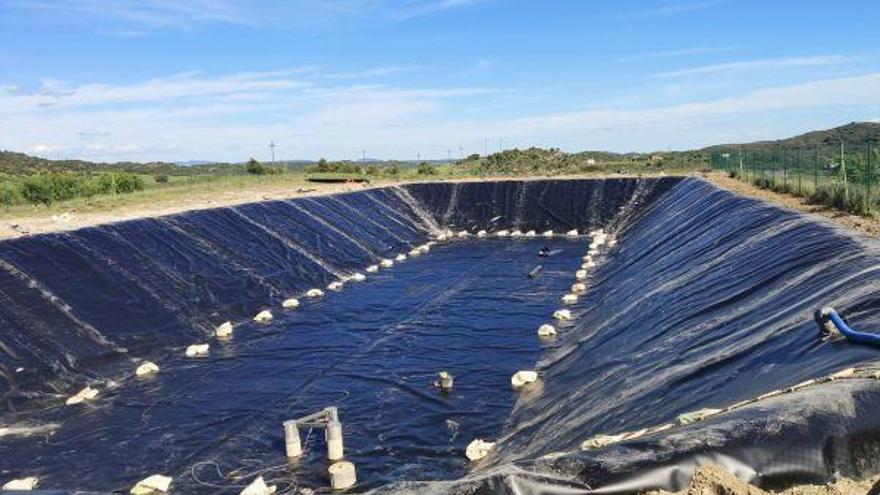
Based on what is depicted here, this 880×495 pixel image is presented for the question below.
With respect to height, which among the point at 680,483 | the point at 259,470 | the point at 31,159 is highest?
the point at 31,159

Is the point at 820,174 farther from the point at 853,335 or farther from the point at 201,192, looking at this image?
the point at 201,192

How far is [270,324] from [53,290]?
14.3ft

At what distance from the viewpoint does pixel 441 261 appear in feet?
81.1

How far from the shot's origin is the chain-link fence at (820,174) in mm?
14180

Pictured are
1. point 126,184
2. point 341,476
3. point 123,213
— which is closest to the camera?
point 341,476

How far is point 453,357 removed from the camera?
13.1 m

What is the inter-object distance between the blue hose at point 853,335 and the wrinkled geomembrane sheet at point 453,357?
172 millimetres

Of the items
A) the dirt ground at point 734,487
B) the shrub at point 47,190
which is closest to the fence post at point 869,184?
the dirt ground at point 734,487

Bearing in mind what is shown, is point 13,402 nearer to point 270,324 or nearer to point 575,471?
point 270,324

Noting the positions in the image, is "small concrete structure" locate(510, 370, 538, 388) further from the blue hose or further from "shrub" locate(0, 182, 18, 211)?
"shrub" locate(0, 182, 18, 211)

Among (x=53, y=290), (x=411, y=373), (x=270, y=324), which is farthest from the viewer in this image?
(x=270, y=324)

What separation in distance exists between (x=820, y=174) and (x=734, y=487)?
732 inches

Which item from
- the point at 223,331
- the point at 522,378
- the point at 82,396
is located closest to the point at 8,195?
the point at 223,331

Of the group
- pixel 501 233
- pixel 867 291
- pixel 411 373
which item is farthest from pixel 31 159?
pixel 867 291
